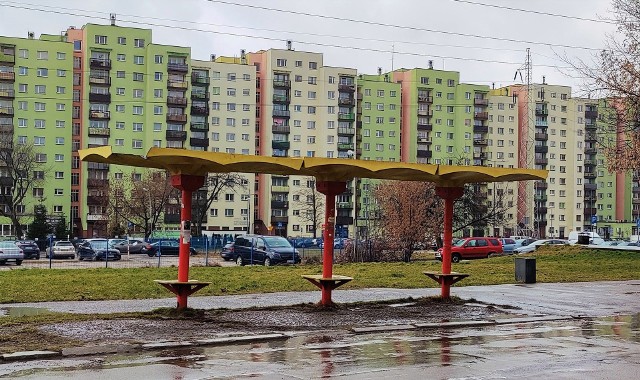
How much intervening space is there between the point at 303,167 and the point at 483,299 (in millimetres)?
6870

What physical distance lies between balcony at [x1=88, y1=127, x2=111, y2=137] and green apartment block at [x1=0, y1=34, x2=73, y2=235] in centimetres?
292

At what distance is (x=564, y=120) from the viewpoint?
473ft

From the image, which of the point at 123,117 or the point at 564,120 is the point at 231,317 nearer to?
the point at 123,117

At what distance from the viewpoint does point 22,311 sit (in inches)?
677

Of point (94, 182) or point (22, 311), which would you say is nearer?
point (22, 311)

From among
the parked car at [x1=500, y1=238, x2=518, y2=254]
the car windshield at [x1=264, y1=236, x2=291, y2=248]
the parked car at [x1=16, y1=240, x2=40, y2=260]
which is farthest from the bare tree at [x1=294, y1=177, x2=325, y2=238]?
the car windshield at [x1=264, y1=236, x2=291, y2=248]

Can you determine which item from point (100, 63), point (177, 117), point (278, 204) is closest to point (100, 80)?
point (100, 63)

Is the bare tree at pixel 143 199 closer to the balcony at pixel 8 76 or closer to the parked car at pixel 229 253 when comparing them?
the balcony at pixel 8 76

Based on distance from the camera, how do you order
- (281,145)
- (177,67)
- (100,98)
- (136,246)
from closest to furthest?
(136,246) → (100,98) → (177,67) → (281,145)

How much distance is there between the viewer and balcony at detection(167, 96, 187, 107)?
379ft

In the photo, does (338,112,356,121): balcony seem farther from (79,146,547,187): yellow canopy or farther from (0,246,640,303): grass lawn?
(79,146,547,187): yellow canopy

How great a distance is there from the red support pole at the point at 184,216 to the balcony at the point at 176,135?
101 meters

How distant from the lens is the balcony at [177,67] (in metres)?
115

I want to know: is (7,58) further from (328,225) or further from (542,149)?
(328,225)
